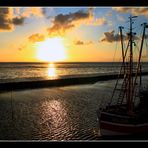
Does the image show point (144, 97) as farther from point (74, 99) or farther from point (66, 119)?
point (74, 99)

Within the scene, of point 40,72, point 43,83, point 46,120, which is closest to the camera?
point 46,120

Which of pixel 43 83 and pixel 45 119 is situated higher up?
pixel 43 83

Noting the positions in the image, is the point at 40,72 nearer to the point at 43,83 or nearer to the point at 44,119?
the point at 43,83

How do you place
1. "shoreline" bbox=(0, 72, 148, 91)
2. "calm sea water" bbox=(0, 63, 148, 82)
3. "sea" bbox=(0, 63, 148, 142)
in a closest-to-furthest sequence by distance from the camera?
"sea" bbox=(0, 63, 148, 142) < "shoreline" bbox=(0, 72, 148, 91) < "calm sea water" bbox=(0, 63, 148, 82)

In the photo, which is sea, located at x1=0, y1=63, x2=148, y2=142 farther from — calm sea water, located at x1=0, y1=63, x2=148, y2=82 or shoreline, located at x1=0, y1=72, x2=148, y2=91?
calm sea water, located at x1=0, y1=63, x2=148, y2=82

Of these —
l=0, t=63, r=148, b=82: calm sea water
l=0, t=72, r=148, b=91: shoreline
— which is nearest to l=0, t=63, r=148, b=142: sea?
l=0, t=72, r=148, b=91: shoreline

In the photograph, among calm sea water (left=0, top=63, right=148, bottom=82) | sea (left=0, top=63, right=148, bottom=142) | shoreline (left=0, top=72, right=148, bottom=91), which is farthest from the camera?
calm sea water (left=0, top=63, right=148, bottom=82)

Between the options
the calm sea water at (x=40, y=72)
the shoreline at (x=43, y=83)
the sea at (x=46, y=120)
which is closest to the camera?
the sea at (x=46, y=120)

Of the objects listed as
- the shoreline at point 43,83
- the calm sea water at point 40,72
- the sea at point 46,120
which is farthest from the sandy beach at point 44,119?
the calm sea water at point 40,72

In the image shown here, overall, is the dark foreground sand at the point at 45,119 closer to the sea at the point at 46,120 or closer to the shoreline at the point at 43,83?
the sea at the point at 46,120

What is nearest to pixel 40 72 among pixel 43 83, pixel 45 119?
pixel 43 83

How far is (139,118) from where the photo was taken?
16.2 metres

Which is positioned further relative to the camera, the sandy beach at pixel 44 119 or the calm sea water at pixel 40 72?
the calm sea water at pixel 40 72
